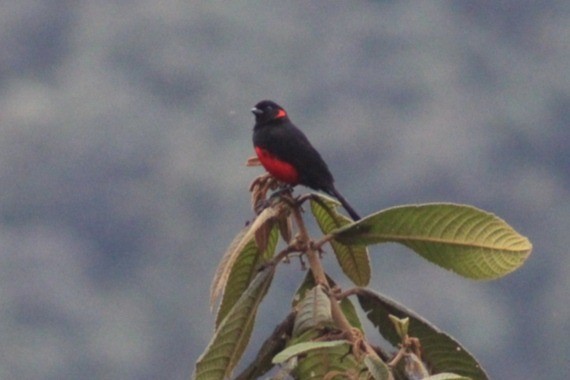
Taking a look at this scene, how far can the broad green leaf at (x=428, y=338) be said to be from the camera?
2.75m

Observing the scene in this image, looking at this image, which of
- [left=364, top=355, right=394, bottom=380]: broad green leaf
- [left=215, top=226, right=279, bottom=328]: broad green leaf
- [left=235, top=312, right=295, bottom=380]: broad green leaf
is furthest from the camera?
[left=215, top=226, right=279, bottom=328]: broad green leaf

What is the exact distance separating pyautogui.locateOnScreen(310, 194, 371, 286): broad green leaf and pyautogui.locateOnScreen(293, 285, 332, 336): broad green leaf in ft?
1.30

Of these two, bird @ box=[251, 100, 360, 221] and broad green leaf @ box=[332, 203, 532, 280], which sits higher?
bird @ box=[251, 100, 360, 221]

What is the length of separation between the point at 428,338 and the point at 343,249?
16.5 inches

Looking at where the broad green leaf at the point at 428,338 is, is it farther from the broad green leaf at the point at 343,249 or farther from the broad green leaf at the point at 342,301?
the broad green leaf at the point at 343,249

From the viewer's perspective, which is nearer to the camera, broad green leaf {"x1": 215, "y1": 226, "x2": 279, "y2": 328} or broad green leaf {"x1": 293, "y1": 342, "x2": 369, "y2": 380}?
broad green leaf {"x1": 293, "y1": 342, "x2": 369, "y2": 380}

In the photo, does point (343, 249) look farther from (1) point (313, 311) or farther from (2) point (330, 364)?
(2) point (330, 364)

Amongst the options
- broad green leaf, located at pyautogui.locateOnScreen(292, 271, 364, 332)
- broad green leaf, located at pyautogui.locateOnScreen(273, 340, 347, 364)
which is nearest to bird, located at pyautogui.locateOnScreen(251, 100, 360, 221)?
broad green leaf, located at pyautogui.locateOnScreen(292, 271, 364, 332)

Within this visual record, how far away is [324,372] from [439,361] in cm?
33

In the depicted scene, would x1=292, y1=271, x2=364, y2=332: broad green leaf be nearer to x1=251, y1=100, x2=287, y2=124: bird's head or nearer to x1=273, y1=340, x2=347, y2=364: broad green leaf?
x1=273, y1=340, x2=347, y2=364: broad green leaf

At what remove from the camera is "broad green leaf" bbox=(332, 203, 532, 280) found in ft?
9.05

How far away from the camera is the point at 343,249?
3172 mm

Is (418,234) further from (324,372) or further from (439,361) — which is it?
(324,372)

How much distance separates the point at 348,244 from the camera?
114 inches
